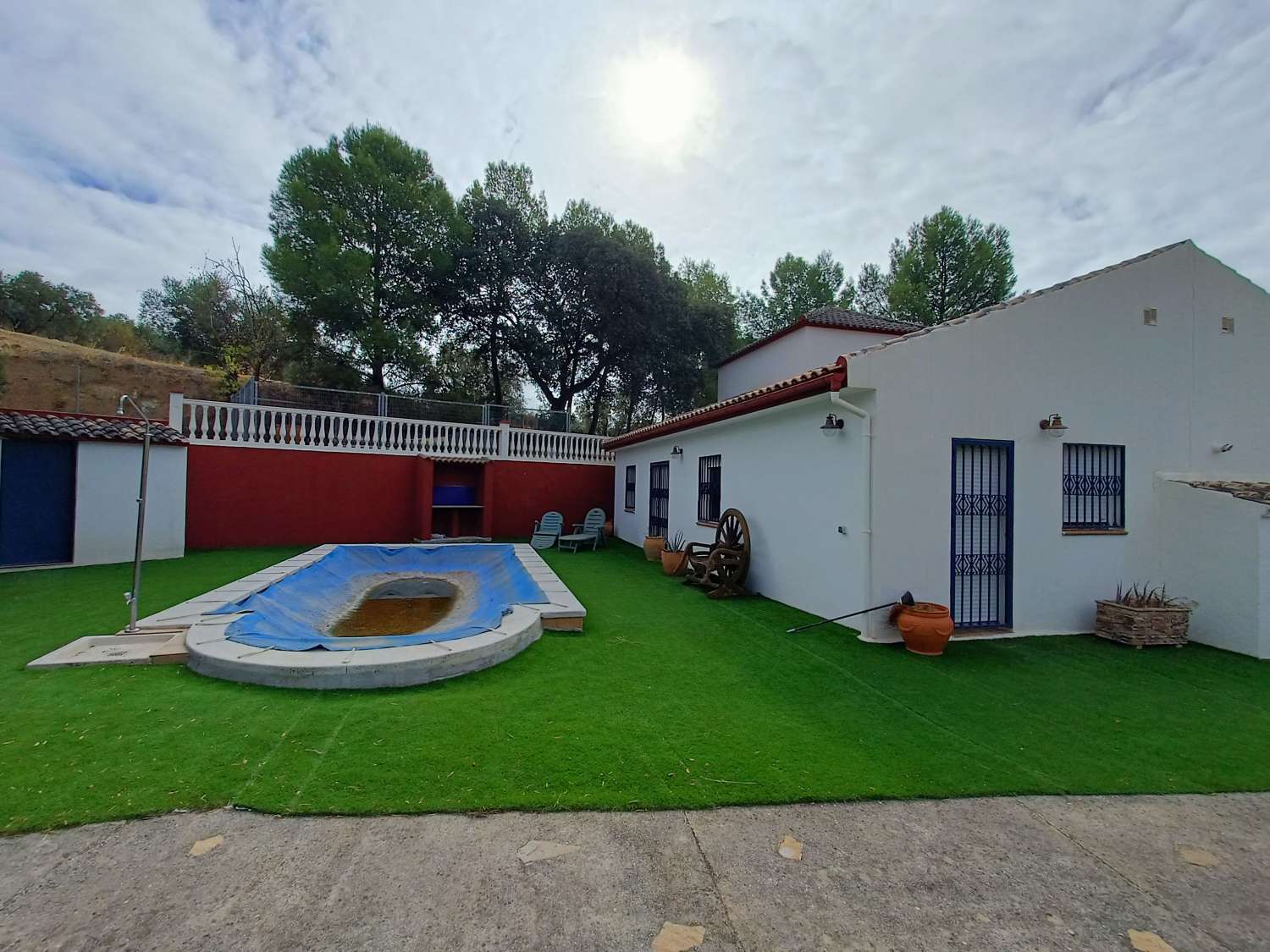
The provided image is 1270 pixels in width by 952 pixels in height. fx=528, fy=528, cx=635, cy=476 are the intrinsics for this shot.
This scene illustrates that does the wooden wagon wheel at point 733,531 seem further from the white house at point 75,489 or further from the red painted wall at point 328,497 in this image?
the white house at point 75,489

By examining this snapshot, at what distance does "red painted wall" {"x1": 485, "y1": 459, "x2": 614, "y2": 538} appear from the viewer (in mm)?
13625

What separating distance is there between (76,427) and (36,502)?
1299mm

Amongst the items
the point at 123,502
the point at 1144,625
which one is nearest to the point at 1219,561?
the point at 1144,625

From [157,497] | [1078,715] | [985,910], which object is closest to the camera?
[985,910]

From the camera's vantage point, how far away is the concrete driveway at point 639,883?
187cm

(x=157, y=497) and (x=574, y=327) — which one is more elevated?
(x=574, y=327)

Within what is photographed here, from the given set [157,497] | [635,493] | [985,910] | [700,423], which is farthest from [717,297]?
[985,910]

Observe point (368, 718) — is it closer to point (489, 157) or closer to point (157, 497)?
point (157, 497)

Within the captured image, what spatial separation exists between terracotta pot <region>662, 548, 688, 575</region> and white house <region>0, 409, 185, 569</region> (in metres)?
8.91

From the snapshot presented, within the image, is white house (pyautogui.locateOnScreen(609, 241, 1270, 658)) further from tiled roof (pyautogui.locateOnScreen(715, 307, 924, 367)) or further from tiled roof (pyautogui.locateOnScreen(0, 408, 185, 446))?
tiled roof (pyautogui.locateOnScreen(0, 408, 185, 446))

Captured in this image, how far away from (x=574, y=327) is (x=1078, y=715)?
1699 cm

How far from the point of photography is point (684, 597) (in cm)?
755

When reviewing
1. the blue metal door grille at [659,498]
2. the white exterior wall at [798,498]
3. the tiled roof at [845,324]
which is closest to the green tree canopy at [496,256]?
the tiled roof at [845,324]

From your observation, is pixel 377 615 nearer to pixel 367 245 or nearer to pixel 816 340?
pixel 816 340
